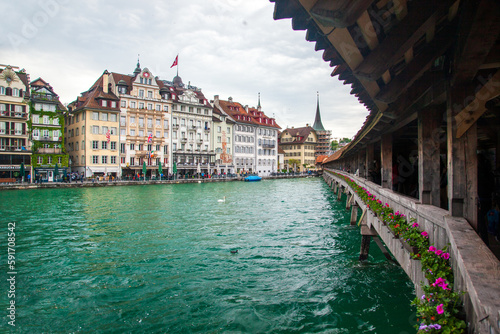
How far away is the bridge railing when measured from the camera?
8.39 feet

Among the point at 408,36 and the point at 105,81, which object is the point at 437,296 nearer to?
the point at 408,36

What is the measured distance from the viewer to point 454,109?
4840 millimetres

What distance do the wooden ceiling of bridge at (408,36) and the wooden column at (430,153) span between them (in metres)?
0.92

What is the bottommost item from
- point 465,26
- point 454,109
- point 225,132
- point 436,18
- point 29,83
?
point 454,109

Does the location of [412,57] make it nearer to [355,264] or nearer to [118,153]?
[355,264]

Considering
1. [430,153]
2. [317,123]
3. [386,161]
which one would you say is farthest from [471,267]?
[317,123]

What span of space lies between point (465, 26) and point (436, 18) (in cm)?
62

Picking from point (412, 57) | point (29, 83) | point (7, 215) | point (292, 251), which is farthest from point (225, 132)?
point (412, 57)

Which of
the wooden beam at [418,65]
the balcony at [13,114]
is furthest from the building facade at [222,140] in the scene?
the wooden beam at [418,65]

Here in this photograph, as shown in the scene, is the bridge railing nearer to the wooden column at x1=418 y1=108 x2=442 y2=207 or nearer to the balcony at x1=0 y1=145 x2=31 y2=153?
the wooden column at x1=418 y1=108 x2=442 y2=207

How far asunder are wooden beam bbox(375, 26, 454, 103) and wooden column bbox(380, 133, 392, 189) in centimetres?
570

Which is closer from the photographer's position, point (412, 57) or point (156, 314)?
point (412, 57)

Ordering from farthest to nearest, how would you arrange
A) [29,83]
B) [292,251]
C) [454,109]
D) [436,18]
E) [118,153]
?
1. [118,153]
2. [29,83]
3. [292,251]
4. [454,109]
5. [436,18]

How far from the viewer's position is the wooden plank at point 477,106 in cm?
405
